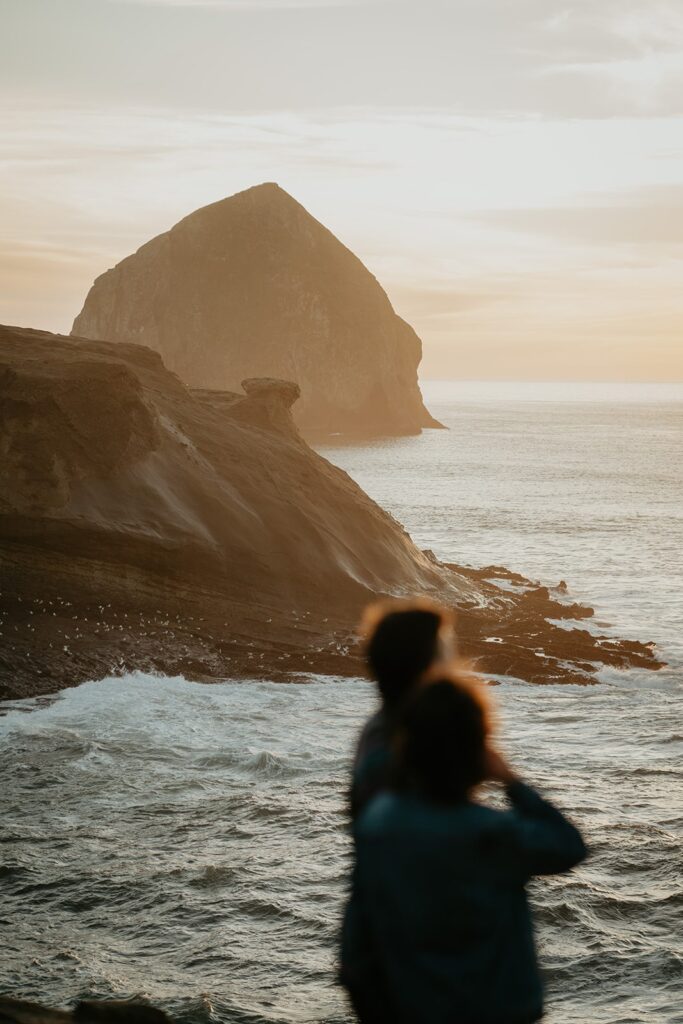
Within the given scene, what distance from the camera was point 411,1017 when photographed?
355 cm

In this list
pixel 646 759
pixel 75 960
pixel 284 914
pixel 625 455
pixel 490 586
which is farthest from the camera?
pixel 625 455

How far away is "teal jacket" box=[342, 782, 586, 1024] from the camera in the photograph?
3.38 metres

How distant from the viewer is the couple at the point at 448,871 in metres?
3.36

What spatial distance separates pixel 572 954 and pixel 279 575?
14.9m

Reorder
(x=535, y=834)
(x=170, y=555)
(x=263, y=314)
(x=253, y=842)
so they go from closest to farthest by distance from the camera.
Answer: (x=535, y=834) → (x=253, y=842) → (x=170, y=555) → (x=263, y=314)

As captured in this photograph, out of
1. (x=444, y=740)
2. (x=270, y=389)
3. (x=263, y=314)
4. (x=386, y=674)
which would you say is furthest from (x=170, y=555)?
(x=263, y=314)

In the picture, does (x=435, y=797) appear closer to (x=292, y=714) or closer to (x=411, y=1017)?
(x=411, y=1017)

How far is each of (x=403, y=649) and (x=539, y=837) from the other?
→ 2.55 ft

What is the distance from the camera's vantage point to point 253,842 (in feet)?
42.7

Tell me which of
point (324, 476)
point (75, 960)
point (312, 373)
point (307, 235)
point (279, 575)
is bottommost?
point (75, 960)

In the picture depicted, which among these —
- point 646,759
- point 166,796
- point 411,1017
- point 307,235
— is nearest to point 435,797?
point 411,1017

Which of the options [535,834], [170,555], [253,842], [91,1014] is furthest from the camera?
[170,555]

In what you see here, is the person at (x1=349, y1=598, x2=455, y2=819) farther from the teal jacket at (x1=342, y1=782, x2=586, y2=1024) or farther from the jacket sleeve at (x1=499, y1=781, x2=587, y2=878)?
the jacket sleeve at (x1=499, y1=781, x2=587, y2=878)

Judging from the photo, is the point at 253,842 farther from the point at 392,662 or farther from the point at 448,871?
the point at 448,871
